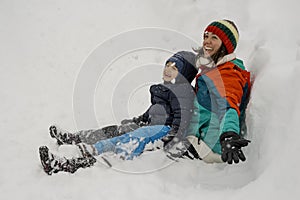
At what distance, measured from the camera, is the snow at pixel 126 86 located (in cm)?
208

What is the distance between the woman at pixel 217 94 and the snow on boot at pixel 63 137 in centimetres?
83

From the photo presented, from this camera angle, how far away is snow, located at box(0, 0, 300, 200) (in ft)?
6.83

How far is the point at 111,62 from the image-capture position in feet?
13.9

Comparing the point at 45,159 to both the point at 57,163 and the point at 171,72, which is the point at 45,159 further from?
the point at 171,72

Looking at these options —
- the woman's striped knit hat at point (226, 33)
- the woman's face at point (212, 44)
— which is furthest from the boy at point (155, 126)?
the woman's striped knit hat at point (226, 33)

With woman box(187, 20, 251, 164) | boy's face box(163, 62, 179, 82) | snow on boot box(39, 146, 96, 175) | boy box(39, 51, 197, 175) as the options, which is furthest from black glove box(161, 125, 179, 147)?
snow on boot box(39, 146, 96, 175)

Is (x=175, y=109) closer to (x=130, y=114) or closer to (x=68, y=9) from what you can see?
(x=130, y=114)

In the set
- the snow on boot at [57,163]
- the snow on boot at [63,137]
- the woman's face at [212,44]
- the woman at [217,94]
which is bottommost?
the snow on boot at [57,163]

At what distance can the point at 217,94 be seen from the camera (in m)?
2.41

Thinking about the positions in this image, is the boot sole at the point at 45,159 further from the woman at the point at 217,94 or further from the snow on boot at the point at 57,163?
the woman at the point at 217,94

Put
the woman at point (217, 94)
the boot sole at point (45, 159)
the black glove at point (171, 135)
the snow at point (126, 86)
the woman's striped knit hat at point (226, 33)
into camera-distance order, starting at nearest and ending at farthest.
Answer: the snow at point (126, 86), the boot sole at point (45, 159), the woman at point (217, 94), the black glove at point (171, 135), the woman's striped knit hat at point (226, 33)

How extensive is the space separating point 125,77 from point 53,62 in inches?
34.2

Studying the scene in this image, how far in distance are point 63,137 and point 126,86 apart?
4.61 ft

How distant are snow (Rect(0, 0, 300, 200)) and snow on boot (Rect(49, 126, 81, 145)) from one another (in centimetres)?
10
